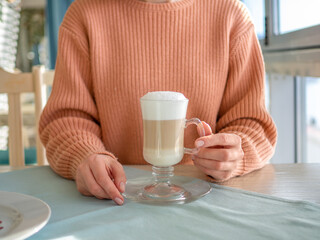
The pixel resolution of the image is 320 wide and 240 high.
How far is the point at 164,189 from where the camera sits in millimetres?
819

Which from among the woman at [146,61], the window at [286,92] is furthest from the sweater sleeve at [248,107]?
the window at [286,92]

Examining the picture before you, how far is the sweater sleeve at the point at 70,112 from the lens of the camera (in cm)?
99

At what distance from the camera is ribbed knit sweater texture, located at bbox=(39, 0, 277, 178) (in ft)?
3.89

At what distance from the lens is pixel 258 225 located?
2.09 ft

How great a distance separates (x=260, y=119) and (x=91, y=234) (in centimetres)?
60

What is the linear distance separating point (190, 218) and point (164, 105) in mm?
217

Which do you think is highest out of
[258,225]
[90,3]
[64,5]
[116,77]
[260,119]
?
[64,5]

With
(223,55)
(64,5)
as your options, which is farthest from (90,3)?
(64,5)

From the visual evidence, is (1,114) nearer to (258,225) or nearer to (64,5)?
(64,5)

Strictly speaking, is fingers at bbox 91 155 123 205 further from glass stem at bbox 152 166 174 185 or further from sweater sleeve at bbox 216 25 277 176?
sweater sleeve at bbox 216 25 277 176

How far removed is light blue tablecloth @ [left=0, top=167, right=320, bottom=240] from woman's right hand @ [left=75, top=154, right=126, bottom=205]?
0.02 metres

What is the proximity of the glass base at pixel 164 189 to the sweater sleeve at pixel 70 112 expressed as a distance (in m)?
0.17

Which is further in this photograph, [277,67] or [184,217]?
[277,67]

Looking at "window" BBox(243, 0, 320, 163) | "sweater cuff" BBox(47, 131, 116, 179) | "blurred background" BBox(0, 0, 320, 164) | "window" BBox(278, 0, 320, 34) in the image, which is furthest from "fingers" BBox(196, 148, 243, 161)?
"window" BBox(243, 0, 320, 163)
